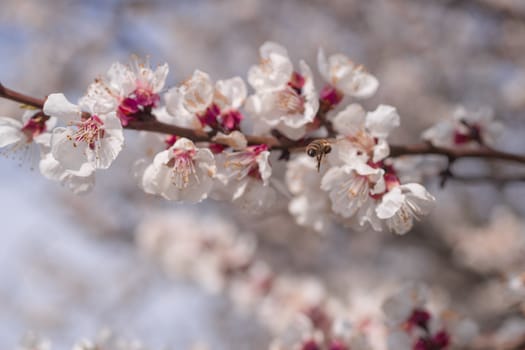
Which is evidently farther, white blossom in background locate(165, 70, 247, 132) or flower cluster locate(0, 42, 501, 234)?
white blossom in background locate(165, 70, 247, 132)

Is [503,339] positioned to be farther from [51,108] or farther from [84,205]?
[84,205]

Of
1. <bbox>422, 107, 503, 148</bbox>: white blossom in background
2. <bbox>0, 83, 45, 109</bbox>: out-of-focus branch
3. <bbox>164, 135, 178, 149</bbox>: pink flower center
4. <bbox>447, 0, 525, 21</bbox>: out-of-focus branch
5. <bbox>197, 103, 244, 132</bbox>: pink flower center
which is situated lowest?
<bbox>0, 83, 45, 109</bbox>: out-of-focus branch

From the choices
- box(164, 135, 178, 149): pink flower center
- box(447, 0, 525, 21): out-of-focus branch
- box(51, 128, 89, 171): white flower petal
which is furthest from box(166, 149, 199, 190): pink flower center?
box(447, 0, 525, 21): out-of-focus branch

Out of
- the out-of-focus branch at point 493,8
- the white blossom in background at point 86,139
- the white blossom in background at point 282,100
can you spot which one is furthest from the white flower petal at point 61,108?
the out-of-focus branch at point 493,8

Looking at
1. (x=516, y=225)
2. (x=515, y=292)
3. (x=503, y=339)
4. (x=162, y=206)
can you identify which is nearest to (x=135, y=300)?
(x=162, y=206)

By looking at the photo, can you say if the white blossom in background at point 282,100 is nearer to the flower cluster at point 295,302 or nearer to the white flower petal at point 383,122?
the white flower petal at point 383,122

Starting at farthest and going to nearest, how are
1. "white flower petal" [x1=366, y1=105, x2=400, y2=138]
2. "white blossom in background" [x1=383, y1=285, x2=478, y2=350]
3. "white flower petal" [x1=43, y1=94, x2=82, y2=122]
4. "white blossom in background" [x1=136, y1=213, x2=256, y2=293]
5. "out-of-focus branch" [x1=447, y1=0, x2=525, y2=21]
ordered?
1. "white blossom in background" [x1=136, y1=213, x2=256, y2=293]
2. "out-of-focus branch" [x1=447, y1=0, x2=525, y2=21]
3. "white blossom in background" [x1=383, y1=285, x2=478, y2=350]
4. "white flower petal" [x1=366, y1=105, x2=400, y2=138]
5. "white flower petal" [x1=43, y1=94, x2=82, y2=122]

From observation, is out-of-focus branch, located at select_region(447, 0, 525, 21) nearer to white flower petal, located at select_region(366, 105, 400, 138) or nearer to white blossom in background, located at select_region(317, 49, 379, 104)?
white blossom in background, located at select_region(317, 49, 379, 104)

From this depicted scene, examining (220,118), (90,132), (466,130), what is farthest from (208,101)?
(466,130)
